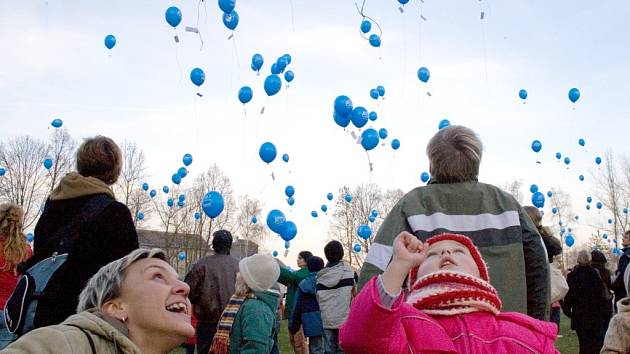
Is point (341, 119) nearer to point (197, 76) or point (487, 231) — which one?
point (197, 76)

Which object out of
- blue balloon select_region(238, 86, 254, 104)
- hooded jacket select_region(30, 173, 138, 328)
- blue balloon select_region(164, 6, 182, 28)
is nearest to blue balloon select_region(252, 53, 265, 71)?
blue balloon select_region(238, 86, 254, 104)

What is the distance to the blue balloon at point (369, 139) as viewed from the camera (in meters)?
9.63

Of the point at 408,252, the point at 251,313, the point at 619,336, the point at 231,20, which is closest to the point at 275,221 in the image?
the point at 231,20

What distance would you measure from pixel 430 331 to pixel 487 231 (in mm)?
930

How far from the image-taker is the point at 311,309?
794cm

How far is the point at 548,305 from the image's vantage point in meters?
2.83

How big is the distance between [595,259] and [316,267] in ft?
13.4

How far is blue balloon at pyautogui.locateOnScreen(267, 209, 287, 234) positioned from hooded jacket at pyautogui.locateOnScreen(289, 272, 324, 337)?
357 centimetres

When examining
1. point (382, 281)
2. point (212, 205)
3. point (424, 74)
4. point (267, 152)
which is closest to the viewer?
point (382, 281)

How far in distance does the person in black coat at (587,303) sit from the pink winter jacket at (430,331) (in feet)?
21.7

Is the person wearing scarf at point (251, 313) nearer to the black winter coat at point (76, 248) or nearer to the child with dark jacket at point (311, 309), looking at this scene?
the black winter coat at point (76, 248)

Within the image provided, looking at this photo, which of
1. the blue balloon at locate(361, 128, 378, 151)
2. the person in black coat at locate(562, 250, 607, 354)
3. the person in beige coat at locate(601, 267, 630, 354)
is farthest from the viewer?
the blue balloon at locate(361, 128, 378, 151)

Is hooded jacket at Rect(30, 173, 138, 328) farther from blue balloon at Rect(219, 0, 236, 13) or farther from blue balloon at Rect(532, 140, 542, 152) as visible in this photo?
blue balloon at Rect(532, 140, 542, 152)

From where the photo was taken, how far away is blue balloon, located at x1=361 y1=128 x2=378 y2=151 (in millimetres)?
9633
